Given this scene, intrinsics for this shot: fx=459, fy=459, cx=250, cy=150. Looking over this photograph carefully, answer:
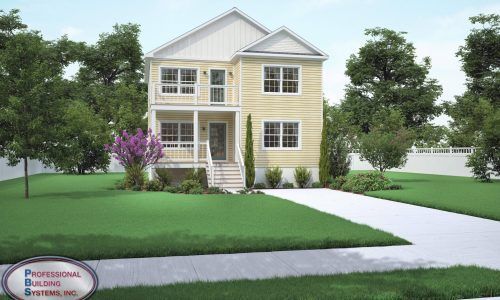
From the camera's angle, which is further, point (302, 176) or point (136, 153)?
point (302, 176)

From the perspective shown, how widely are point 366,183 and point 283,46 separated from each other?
325 inches

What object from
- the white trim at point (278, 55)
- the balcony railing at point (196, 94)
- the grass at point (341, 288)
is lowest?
the grass at point (341, 288)

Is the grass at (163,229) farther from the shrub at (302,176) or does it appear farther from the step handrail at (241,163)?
the shrub at (302,176)

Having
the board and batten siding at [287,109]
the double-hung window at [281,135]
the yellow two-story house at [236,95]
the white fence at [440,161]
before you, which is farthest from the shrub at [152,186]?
the white fence at [440,161]

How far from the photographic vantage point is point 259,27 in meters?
A: 25.7

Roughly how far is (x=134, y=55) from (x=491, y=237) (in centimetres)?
4496

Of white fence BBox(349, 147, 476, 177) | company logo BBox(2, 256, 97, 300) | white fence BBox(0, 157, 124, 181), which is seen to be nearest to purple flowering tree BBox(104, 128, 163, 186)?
white fence BBox(0, 157, 124, 181)

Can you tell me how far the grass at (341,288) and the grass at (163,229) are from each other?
2018 mm

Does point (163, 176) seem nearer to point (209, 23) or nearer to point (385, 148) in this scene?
point (209, 23)

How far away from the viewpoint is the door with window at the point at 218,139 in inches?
981

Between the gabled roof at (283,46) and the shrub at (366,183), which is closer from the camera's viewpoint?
the shrub at (366,183)

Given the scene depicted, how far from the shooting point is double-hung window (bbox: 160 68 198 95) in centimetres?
2394

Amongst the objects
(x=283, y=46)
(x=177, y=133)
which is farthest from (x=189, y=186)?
(x=283, y=46)

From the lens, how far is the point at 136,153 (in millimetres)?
20453
